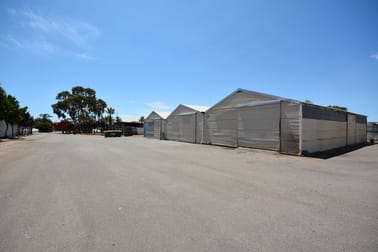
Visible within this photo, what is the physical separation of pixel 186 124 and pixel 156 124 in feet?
28.2

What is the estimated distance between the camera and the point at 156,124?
29.3m

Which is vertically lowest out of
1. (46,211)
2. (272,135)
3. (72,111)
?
(46,211)

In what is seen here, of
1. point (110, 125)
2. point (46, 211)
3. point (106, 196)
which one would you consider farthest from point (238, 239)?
point (110, 125)

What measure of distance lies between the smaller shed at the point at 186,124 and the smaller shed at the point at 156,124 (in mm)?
1497

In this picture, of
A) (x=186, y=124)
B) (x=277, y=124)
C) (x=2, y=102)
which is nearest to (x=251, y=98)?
(x=277, y=124)

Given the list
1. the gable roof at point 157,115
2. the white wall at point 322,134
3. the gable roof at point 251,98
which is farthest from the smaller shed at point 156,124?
the white wall at point 322,134

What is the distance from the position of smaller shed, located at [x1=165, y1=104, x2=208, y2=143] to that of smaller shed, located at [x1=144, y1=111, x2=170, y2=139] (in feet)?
4.91

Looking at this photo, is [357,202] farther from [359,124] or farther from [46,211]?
[359,124]

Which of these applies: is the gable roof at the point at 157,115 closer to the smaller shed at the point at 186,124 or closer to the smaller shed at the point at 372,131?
the smaller shed at the point at 186,124

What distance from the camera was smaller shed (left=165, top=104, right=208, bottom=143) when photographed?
65.9 ft

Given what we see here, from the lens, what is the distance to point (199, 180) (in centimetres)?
566

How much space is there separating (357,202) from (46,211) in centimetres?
633

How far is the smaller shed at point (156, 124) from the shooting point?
27.7 metres

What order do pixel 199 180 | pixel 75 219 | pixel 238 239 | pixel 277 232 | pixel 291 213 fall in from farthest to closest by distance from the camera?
pixel 199 180 → pixel 291 213 → pixel 75 219 → pixel 277 232 → pixel 238 239
